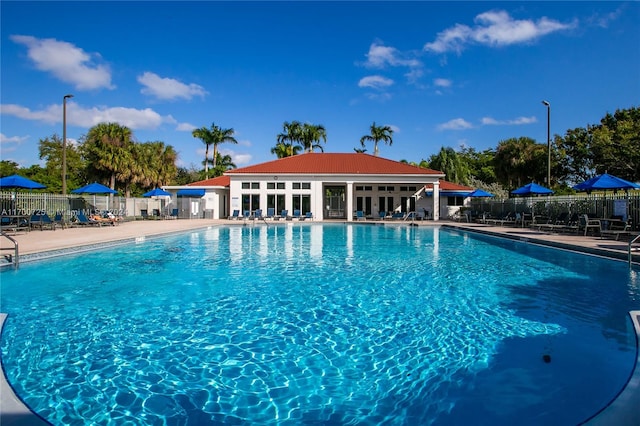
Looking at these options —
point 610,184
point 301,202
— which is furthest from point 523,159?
point 301,202

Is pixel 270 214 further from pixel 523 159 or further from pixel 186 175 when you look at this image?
pixel 186 175

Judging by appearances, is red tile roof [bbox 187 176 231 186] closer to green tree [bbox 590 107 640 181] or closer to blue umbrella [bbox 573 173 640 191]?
blue umbrella [bbox 573 173 640 191]

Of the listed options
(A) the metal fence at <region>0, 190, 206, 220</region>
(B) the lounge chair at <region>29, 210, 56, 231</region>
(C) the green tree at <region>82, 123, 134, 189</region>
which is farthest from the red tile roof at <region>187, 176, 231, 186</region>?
(B) the lounge chair at <region>29, 210, 56, 231</region>

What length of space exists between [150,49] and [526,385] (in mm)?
23297

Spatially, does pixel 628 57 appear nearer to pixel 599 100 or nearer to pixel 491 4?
pixel 491 4

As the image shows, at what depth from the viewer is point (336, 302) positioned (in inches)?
258

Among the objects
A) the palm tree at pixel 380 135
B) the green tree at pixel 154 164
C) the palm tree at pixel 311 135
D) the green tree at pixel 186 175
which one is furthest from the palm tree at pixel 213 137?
the palm tree at pixel 380 135

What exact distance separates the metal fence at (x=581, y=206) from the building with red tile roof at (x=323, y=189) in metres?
4.77

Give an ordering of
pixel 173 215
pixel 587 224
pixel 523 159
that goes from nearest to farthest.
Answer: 1. pixel 587 224
2. pixel 173 215
3. pixel 523 159

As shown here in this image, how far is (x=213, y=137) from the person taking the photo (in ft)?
151

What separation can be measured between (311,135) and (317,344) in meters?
39.3

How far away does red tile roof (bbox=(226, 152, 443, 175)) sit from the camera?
2903 centimetres

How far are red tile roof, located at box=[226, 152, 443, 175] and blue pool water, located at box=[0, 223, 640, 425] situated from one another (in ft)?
65.7

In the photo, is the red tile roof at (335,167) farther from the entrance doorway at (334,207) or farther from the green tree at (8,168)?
the green tree at (8,168)
